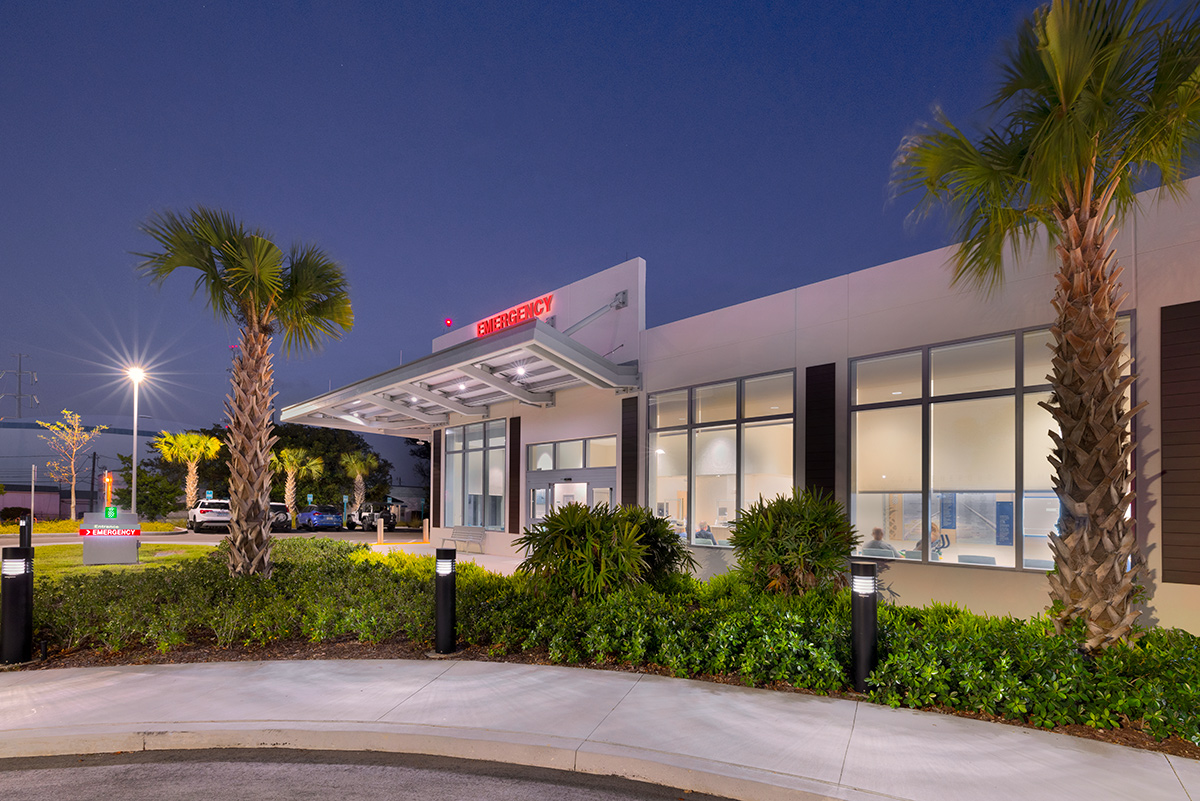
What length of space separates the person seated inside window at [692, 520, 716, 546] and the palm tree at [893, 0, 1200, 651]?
30.6 ft

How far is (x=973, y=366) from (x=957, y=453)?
1411 mm

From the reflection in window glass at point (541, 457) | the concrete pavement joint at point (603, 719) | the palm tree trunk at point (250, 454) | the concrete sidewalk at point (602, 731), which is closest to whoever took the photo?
the concrete sidewalk at point (602, 731)

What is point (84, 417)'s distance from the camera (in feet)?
330

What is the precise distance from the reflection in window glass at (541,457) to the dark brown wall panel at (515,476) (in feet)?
1.61

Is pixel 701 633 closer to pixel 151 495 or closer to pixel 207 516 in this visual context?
pixel 207 516

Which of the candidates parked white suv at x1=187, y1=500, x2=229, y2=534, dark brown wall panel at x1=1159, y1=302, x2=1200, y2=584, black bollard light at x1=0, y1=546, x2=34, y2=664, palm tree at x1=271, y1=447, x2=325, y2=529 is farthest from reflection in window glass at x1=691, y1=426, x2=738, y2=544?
palm tree at x1=271, y1=447, x2=325, y2=529

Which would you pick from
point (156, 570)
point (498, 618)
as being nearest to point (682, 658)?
point (498, 618)

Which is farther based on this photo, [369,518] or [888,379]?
[369,518]

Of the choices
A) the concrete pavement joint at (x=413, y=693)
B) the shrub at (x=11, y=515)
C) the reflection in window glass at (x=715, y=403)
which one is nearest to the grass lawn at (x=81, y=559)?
the concrete pavement joint at (x=413, y=693)

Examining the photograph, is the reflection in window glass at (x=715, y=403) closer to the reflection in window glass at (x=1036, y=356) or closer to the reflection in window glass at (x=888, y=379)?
the reflection in window glass at (x=888, y=379)

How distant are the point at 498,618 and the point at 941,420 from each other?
798cm

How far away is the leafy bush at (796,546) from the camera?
9.37 m

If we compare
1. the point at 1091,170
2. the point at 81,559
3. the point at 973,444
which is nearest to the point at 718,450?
the point at 973,444

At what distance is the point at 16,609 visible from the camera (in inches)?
301
